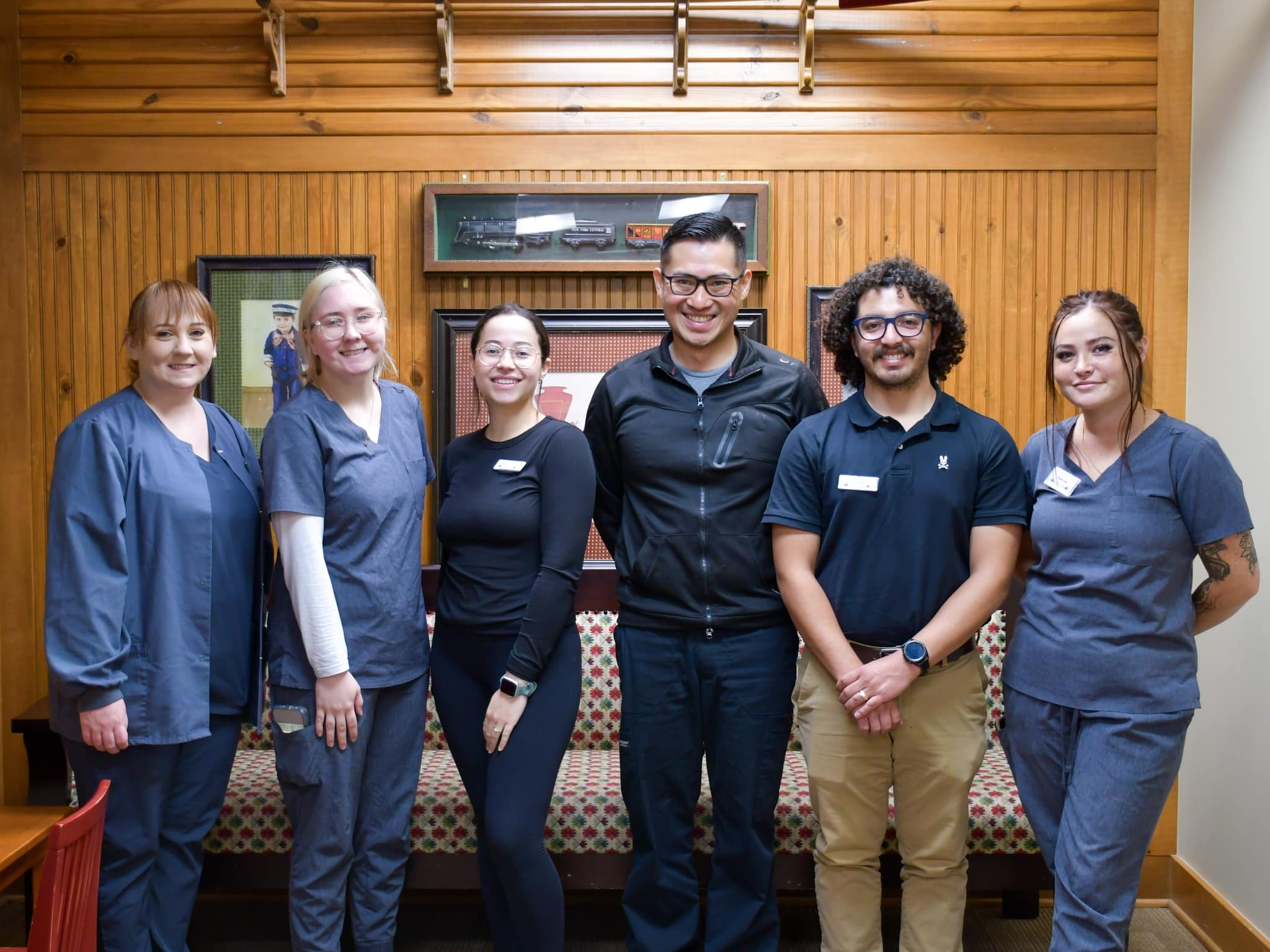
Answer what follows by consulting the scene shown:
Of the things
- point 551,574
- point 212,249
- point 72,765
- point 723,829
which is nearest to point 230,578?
point 72,765

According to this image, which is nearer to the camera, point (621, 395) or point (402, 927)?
point (621, 395)

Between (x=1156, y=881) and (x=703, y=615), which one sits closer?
(x=703, y=615)

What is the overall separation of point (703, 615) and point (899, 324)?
0.82m

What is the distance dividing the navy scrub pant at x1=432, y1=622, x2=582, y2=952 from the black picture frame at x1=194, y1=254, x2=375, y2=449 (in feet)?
5.44

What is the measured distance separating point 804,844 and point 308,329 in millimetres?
1945

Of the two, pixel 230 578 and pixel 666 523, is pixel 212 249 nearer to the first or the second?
pixel 230 578

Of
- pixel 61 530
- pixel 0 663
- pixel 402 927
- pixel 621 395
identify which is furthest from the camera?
pixel 0 663

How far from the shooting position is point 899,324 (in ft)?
7.16

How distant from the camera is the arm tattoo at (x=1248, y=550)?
2.02 m

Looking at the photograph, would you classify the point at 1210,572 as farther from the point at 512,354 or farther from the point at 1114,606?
the point at 512,354

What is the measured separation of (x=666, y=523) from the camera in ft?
7.43

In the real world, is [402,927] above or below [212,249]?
below

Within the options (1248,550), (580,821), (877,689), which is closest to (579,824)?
(580,821)

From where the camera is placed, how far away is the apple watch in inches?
83.0
